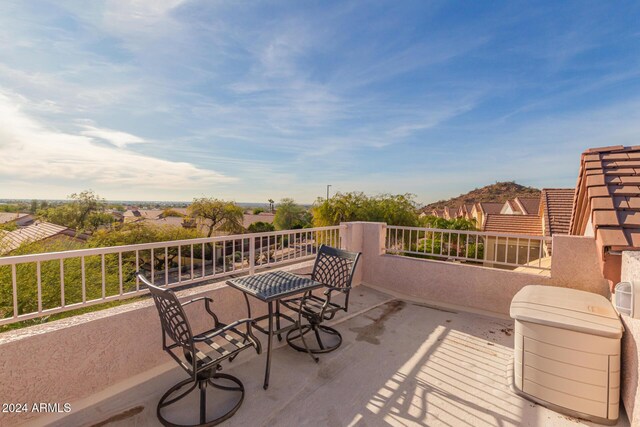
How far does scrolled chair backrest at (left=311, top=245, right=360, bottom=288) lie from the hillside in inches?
1635

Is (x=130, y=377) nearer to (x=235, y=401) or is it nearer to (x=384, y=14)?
(x=235, y=401)

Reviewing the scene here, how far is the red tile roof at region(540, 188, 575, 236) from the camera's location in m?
7.97

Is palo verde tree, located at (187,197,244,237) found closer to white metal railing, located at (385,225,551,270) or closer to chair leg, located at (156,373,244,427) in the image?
white metal railing, located at (385,225,551,270)

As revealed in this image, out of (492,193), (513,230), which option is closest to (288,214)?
(513,230)

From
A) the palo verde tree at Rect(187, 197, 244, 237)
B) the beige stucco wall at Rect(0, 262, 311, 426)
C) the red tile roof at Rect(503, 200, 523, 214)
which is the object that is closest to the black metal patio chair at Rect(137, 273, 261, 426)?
the beige stucco wall at Rect(0, 262, 311, 426)

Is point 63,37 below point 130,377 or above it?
above

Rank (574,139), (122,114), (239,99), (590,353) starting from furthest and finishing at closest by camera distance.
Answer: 1. (574,139)
2. (239,99)
3. (122,114)
4. (590,353)

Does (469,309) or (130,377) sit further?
(469,309)

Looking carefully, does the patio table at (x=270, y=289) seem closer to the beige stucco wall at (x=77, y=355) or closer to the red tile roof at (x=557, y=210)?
the beige stucco wall at (x=77, y=355)

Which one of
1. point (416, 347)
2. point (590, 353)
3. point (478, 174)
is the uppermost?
point (478, 174)

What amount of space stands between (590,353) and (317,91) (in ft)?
29.4

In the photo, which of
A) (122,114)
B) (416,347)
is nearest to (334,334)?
(416,347)

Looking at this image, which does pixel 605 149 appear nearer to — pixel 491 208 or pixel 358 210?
pixel 358 210

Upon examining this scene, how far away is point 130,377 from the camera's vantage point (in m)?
2.38
